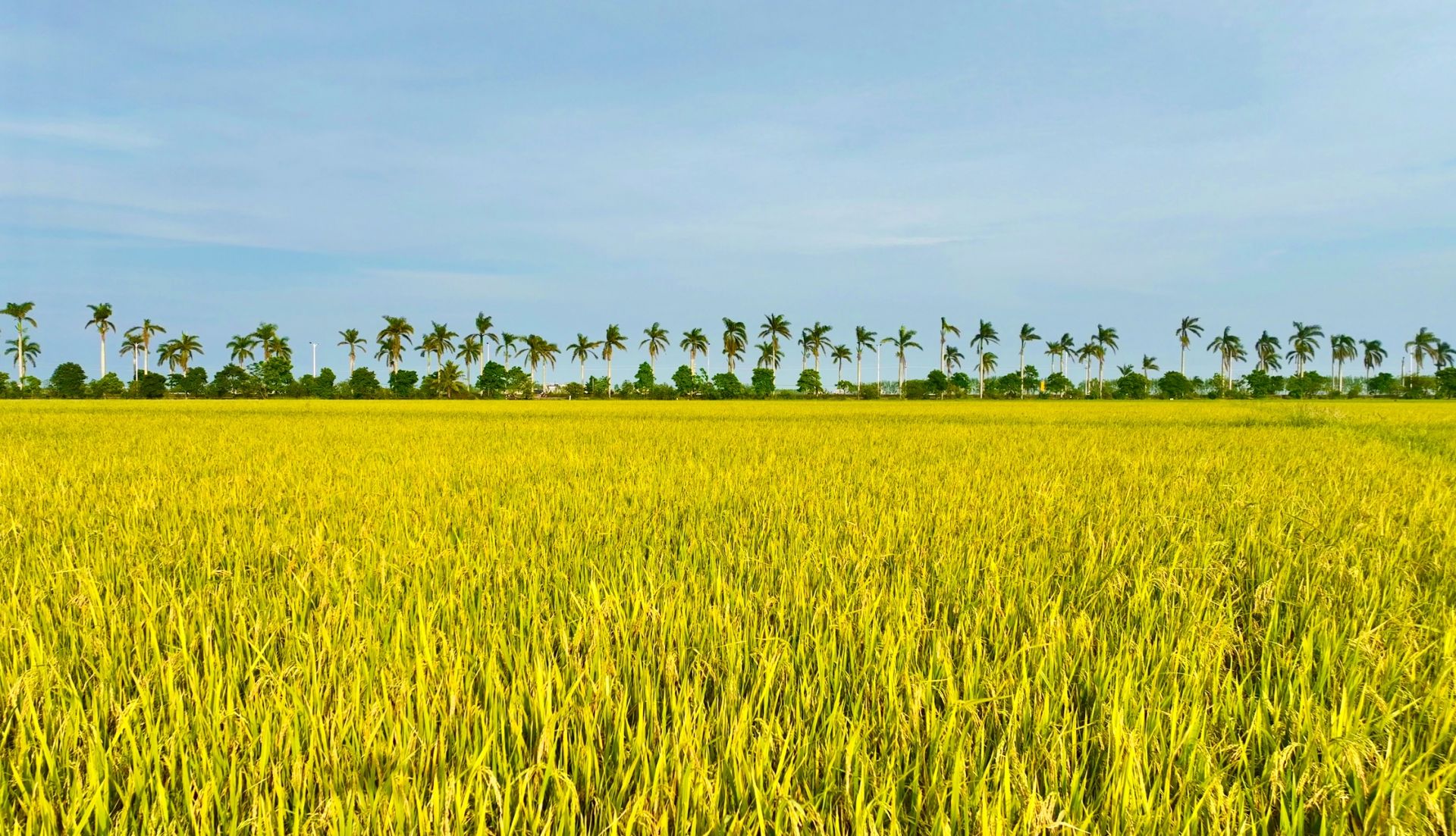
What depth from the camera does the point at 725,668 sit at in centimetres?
185

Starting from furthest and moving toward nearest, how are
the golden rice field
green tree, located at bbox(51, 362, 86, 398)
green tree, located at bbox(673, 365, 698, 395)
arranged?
green tree, located at bbox(673, 365, 698, 395) → green tree, located at bbox(51, 362, 86, 398) → the golden rice field

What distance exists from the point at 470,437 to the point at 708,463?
629 centimetres

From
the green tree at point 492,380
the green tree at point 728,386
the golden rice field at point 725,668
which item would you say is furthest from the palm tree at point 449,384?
the golden rice field at point 725,668

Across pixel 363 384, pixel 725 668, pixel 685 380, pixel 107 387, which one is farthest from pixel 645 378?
pixel 725 668

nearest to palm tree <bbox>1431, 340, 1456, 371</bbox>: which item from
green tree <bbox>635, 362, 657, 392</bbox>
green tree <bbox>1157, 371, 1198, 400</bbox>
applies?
green tree <bbox>1157, 371, 1198, 400</bbox>

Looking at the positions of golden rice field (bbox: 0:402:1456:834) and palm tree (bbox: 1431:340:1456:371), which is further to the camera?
palm tree (bbox: 1431:340:1456:371)

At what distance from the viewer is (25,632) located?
206 cm

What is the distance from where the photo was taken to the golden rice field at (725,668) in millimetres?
1245

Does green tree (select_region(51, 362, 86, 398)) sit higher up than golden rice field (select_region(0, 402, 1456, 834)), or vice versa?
green tree (select_region(51, 362, 86, 398))

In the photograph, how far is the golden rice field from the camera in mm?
1245

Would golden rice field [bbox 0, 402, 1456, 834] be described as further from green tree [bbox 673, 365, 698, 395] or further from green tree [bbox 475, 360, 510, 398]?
green tree [bbox 475, 360, 510, 398]

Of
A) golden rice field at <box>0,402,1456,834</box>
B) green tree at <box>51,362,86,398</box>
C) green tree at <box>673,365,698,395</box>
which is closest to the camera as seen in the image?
golden rice field at <box>0,402,1456,834</box>

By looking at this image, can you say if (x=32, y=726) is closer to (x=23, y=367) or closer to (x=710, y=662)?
(x=710, y=662)

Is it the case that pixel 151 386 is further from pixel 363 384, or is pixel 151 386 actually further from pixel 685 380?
pixel 685 380
